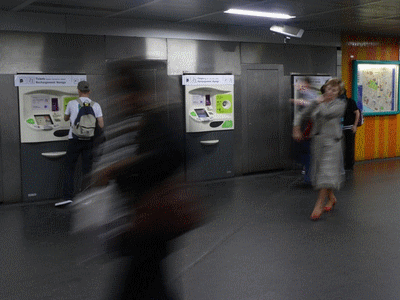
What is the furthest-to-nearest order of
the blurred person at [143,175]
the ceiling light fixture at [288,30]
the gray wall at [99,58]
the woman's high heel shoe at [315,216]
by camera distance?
the ceiling light fixture at [288,30], the gray wall at [99,58], the woman's high heel shoe at [315,216], the blurred person at [143,175]

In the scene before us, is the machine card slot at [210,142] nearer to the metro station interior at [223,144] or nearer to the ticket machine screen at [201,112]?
the metro station interior at [223,144]

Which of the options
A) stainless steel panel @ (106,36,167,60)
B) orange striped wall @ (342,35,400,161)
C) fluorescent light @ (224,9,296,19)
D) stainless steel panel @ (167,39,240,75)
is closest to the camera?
fluorescent light @ (224,9,296,19)

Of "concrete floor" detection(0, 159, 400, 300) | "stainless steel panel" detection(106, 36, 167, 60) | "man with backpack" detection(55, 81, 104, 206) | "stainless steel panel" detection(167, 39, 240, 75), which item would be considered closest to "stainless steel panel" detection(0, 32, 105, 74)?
"stainless steel panel" detection(106, 36, 167, 60)

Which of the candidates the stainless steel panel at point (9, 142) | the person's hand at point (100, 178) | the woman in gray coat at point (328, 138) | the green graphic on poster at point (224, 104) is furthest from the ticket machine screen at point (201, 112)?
the person's hand at point (100, 178)

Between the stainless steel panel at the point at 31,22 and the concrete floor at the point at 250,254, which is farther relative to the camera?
the stainless steel panel at the point at 31,22

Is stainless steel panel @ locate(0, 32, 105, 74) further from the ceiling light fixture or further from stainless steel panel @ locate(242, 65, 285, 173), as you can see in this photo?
the ceiling light fixture

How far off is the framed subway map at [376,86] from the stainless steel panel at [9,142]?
24.3ft

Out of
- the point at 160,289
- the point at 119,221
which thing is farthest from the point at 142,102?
the point at 160,289

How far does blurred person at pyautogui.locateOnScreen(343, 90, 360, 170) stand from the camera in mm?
9727

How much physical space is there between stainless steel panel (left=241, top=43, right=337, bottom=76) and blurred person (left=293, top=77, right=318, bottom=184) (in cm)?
31

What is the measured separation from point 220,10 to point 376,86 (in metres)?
5.76

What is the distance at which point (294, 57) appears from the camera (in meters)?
10.5

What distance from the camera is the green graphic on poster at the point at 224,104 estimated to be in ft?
30.8

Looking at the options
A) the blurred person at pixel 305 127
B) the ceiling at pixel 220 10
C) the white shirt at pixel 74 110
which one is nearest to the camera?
the ceiling at pixel 220 10
